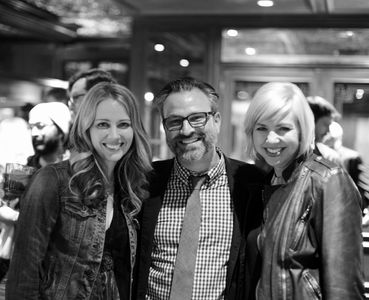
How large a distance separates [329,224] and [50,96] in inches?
84.9

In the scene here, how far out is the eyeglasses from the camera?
234 centimetres

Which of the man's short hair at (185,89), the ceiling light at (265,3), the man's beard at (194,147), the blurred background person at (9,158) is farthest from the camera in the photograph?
the ceiling light at (265,3)

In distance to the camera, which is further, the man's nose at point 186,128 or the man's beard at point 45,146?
the man's beard at point 45,146

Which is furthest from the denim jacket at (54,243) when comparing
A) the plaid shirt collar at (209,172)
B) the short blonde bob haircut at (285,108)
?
the short blonde bob haircut at (285,108)

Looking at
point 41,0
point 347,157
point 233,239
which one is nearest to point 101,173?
point 233,239

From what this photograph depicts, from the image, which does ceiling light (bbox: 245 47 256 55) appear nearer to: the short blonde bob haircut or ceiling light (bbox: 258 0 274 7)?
ceiling light (bbox: 258 0 274 7)

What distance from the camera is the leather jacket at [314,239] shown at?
1882mm

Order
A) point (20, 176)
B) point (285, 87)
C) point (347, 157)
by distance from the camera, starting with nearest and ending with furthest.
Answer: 1. point (285, 87)
2. point (20, 176)
3. point (347, 157)

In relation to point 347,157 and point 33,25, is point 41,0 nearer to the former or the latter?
point 33,25

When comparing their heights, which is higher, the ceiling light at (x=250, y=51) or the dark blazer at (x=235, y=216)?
the ceiling light at (x=250, y=51)

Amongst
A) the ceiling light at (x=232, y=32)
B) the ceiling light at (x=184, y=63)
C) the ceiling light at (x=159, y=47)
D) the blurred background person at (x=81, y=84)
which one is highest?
the ceiling light at (x=232, y=32)

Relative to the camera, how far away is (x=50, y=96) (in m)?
3.52

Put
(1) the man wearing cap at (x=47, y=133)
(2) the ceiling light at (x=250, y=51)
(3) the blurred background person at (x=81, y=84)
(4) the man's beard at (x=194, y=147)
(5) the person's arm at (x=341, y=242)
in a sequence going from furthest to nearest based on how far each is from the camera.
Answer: (2) the ceiling light at (x=250, y=51) → (3) the blurred background person at (x=81, y=84) → (1) the man wearing cap at (x=47, y=133) → (4) the man's beard at (x=194, y=147) → (5) the person's arm at (x=341, y=242)

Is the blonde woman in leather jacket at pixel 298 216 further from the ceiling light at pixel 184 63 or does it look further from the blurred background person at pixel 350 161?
the ceiling light at pixel 184 63
